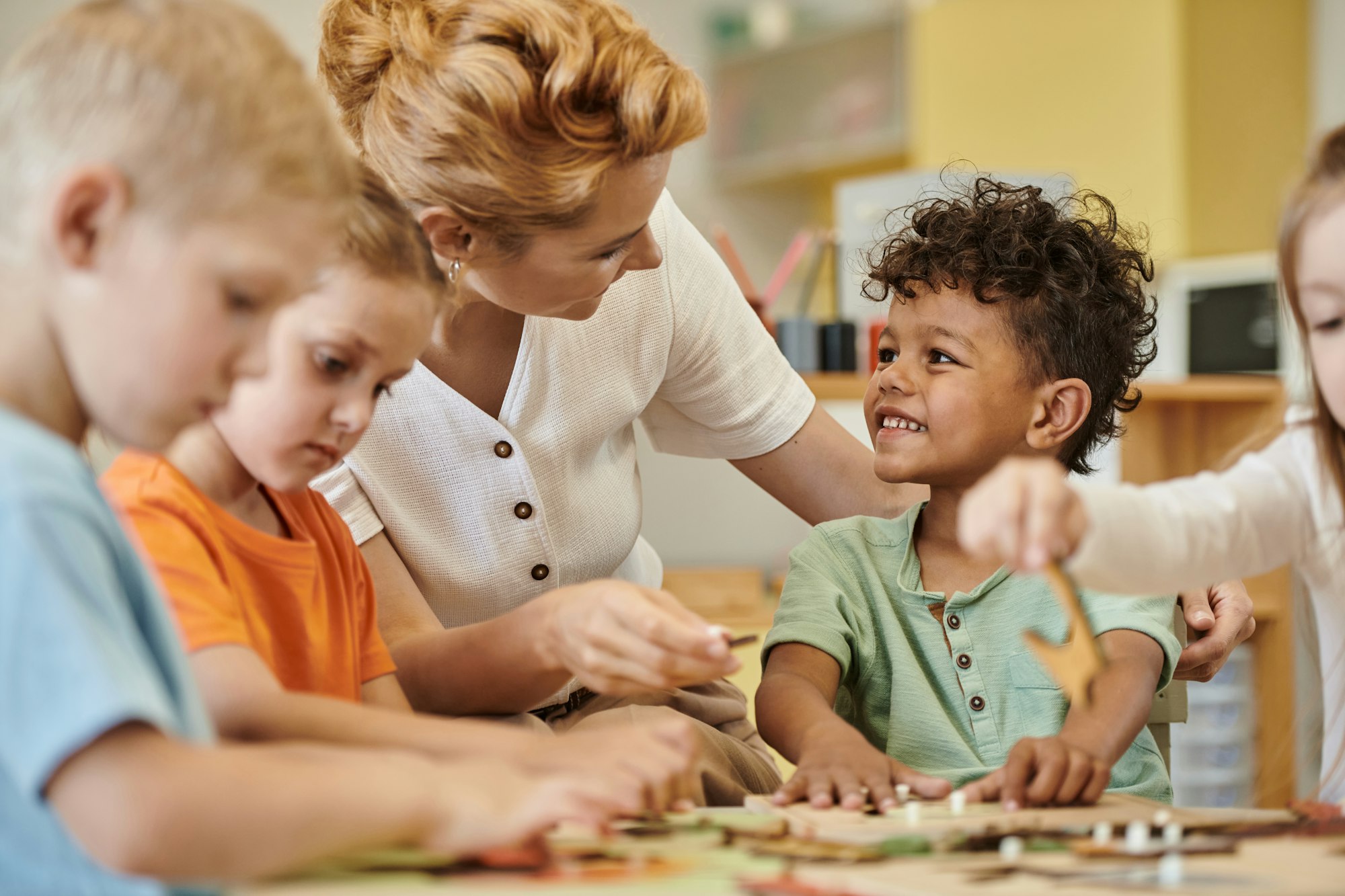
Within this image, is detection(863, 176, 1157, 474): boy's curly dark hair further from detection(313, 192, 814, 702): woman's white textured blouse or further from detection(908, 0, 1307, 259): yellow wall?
detection(908, 0, 1307, 259): yellow wall

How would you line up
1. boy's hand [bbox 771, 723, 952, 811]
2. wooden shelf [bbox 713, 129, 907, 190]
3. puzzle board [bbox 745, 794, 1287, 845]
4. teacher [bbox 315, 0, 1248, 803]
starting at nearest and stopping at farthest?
puzzle board [bbox 745, 794, 1287, 845]
boy's hand [bbox 771, 723, 952, 811]
teacher [bbox 315, 0, 1248, 803]
wooden shelf [bbox 713, 129, 907, 190]

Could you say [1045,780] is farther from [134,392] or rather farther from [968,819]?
[134,392]

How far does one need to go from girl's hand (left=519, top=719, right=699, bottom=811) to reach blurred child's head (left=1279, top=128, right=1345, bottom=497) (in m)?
0.45

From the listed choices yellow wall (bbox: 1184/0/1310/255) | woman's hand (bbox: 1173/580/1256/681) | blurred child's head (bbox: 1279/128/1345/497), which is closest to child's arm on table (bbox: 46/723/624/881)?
blurred child's head (bbox: 1279/128/1345/497)

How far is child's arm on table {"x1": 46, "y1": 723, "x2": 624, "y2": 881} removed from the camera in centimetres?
52

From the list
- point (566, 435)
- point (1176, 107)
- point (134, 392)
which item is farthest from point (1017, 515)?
point (1176, 107)

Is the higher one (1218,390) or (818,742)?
(1218,390)

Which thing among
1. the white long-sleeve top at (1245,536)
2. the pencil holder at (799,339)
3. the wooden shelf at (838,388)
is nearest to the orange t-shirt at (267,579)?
the white long-sleeve top at (1245,536)

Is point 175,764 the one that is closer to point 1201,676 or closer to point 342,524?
point 342,524

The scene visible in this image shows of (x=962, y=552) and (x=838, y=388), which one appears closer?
(x=962, y=552)

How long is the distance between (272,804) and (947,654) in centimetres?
73

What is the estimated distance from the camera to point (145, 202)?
56 cm

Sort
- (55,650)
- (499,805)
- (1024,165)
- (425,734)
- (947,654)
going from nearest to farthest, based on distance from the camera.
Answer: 1. (55,650)
2. (499,805)
3. (425,734)
4. (947,654)
5. (1024,165)

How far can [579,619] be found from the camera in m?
0.88
